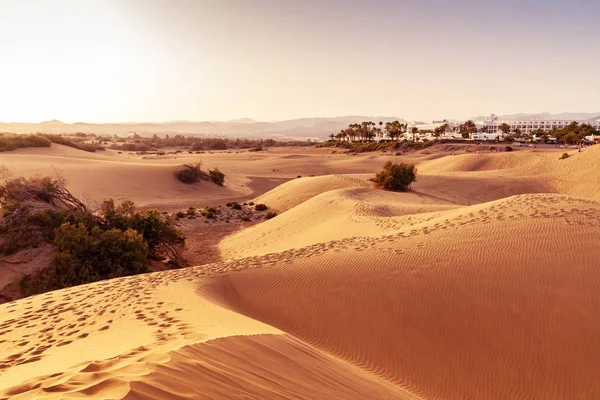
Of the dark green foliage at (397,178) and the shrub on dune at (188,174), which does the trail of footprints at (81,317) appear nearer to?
the dark green foliage at (397,178)

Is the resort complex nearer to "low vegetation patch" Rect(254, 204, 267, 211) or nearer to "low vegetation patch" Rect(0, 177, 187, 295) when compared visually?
"low vegetation patch" Rect(254, 204, 267, 211)

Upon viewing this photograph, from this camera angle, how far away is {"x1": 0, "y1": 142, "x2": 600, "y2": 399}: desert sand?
4.36 m

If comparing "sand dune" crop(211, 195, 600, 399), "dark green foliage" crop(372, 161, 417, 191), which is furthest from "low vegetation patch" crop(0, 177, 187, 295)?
"dark green foliage" crop(372, 161, 417, 191)

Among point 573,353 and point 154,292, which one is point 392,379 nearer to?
point 573,353

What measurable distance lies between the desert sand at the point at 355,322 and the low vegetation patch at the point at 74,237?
104 inches

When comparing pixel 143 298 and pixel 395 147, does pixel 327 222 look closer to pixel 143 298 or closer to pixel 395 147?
pixel 143 298

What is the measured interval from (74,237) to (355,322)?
8.94 metres

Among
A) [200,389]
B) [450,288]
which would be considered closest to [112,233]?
[450,288]

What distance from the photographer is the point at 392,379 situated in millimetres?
6277

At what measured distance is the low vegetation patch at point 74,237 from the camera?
11984 mm

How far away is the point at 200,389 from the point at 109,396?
0.74 meters

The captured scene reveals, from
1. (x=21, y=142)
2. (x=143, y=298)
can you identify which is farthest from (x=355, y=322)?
(x=21, y=142)

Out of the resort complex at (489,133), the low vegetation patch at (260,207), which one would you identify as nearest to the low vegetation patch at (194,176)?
the low vegetation patch at (260,207)

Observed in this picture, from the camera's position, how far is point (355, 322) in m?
7.58
